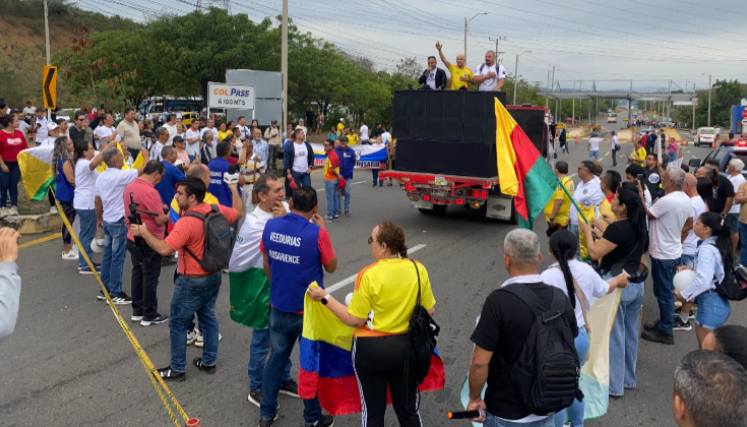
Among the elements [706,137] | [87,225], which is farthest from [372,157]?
[706,137]

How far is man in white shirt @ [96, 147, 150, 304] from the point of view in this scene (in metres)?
6.83

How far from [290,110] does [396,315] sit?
33697 millimetres

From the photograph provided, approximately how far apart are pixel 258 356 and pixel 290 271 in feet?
3.13

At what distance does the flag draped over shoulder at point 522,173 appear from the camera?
595 centimetres

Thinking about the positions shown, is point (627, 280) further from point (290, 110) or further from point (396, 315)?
point (290, 110)

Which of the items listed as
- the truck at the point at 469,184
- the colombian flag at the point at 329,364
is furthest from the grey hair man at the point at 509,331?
the truck at the point at 469,184

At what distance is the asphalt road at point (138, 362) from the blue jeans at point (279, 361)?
237mm

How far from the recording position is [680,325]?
6.75 m

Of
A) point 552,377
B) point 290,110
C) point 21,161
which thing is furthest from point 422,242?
point 290,110

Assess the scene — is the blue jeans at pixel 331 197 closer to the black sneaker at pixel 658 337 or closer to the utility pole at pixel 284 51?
the black sneaker at pixel 658 337

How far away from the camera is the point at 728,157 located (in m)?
11.3

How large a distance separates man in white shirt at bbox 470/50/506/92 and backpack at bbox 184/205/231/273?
332 inches

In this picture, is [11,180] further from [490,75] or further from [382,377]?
[382,377]

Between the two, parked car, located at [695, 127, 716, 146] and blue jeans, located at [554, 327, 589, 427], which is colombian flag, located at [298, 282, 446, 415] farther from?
parked car, located at [695, 127, 716, 146]
